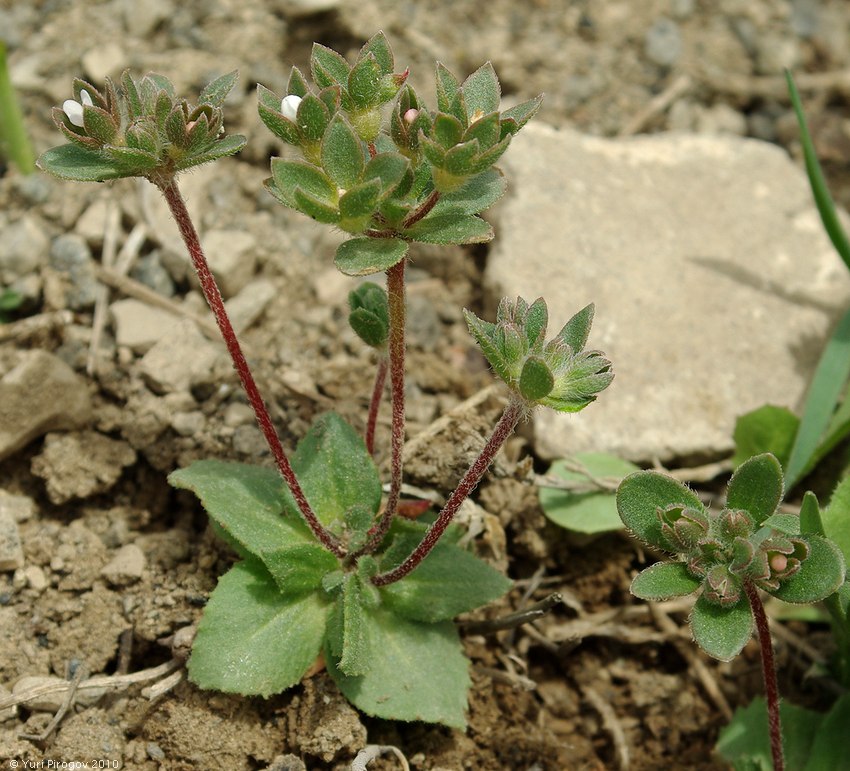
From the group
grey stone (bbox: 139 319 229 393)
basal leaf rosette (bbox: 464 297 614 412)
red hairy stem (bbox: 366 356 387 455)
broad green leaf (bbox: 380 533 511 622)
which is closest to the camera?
basal leaf rosette (bbox: 464 297 614 412)

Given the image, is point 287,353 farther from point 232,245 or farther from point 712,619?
point 712,619

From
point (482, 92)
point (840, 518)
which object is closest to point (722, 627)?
point (840, 518)

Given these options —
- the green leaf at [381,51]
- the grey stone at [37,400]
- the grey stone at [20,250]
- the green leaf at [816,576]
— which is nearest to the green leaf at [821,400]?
the green leaf at [816,576]

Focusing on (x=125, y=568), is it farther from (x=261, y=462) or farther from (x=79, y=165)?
(x=79, y=165)

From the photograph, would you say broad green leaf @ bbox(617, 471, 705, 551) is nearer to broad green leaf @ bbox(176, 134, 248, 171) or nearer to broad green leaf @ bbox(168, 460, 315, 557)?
broad green leaf @ bbox(168, 460, 315, 557)

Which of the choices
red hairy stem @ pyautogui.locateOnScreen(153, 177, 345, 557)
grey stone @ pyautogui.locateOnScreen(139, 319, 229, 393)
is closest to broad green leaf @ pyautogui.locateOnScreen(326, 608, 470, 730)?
red hairy stem @ pyautogui.locateOnScreen(153, 177, 345, 557)

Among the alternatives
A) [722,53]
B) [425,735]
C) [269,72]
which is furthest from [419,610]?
[722,53]
